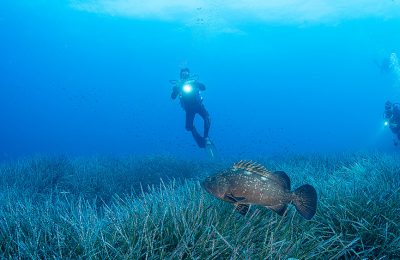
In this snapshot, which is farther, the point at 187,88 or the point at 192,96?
the point at 192,96

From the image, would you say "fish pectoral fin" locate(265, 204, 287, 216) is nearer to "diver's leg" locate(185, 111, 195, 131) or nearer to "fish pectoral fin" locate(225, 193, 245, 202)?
"fish pectoral fin" locate(225, 193, 245, 202)

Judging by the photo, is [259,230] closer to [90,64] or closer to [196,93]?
[196,93]

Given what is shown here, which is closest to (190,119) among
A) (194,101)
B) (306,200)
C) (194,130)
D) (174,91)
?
(194,130)

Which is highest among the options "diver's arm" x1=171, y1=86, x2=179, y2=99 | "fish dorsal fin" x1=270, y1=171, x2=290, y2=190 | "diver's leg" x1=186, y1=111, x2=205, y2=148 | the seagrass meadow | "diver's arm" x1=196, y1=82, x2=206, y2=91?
"diver's arm" x1=196, y1=82, x2=206, y2=91

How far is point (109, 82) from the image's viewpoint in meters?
157

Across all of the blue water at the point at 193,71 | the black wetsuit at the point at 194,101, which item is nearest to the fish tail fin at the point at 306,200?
the black wetsuit at the point at 194,101

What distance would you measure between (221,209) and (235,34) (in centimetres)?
5110

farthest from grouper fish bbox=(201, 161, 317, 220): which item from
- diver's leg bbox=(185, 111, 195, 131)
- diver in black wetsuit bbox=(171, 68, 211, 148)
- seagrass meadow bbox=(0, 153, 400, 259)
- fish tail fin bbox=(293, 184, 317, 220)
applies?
diver's leg bbox=(185, 111, 195, 131)

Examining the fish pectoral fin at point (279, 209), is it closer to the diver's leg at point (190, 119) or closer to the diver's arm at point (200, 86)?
the diver's arm at point (200, 86)

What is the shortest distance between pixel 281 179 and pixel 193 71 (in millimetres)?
98063

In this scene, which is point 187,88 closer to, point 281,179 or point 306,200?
point 281,179

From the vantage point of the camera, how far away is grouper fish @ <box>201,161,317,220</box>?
330cm

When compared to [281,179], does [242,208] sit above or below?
below

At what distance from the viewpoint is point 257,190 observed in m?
3.38
